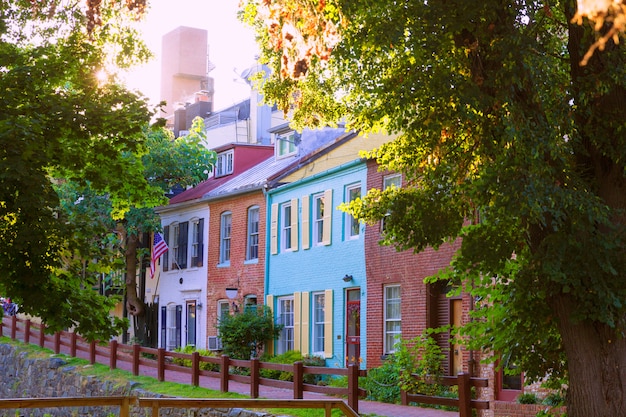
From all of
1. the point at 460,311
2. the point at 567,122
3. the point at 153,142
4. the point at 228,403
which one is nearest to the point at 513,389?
the point at 460,311

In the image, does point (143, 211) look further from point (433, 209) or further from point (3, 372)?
point (433, 209)

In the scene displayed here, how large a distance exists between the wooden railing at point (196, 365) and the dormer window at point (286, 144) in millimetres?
8170

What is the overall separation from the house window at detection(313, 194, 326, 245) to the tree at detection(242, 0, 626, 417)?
679 inches

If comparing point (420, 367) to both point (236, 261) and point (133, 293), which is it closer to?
point (236, 261)

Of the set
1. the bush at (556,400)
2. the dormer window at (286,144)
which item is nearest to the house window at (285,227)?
the dormer window at (286,144)

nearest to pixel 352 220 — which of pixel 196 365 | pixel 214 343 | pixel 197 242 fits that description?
pixel 196 365

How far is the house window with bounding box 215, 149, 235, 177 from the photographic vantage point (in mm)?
40856

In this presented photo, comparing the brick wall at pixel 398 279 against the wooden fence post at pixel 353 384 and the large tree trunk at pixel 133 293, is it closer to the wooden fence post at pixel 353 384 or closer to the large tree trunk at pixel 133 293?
the wooden fence post at pixel 353 384

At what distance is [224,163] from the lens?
4141 cm

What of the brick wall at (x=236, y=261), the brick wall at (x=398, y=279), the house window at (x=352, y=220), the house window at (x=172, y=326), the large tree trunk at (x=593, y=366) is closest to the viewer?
the large tree trunk at (x=593, y=366)

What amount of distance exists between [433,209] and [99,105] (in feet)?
15.4

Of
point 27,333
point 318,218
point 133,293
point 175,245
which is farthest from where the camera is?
point 133,293

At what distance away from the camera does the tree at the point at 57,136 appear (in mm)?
13344

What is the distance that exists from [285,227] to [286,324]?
9.94 feet
